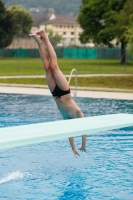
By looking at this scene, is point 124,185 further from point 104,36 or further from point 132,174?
point 104,36

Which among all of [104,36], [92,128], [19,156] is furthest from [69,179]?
[104,36]

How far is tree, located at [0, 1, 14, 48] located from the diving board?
7508 centimetres

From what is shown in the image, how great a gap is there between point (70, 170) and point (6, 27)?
7789cm

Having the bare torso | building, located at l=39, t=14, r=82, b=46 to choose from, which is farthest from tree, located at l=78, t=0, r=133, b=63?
building, located at l=39, t=14, r=82, b=46

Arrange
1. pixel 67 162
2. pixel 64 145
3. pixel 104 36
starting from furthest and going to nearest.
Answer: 1. pixel 104 36
2. pixel 64 145
3. pixel 67 162

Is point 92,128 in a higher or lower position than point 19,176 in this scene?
higher

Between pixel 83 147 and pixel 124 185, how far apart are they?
3.53ft

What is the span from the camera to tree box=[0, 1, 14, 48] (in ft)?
270

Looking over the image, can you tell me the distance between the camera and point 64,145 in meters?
11.0

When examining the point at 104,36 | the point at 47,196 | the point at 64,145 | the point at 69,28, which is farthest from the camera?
the point at 69,28

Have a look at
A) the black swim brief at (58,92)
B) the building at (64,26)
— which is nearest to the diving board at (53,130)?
the black swim brief at (58,92)

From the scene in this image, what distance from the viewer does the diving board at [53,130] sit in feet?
20.1

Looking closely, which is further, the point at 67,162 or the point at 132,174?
the point at 67,162

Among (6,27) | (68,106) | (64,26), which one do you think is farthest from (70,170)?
(64,26)
